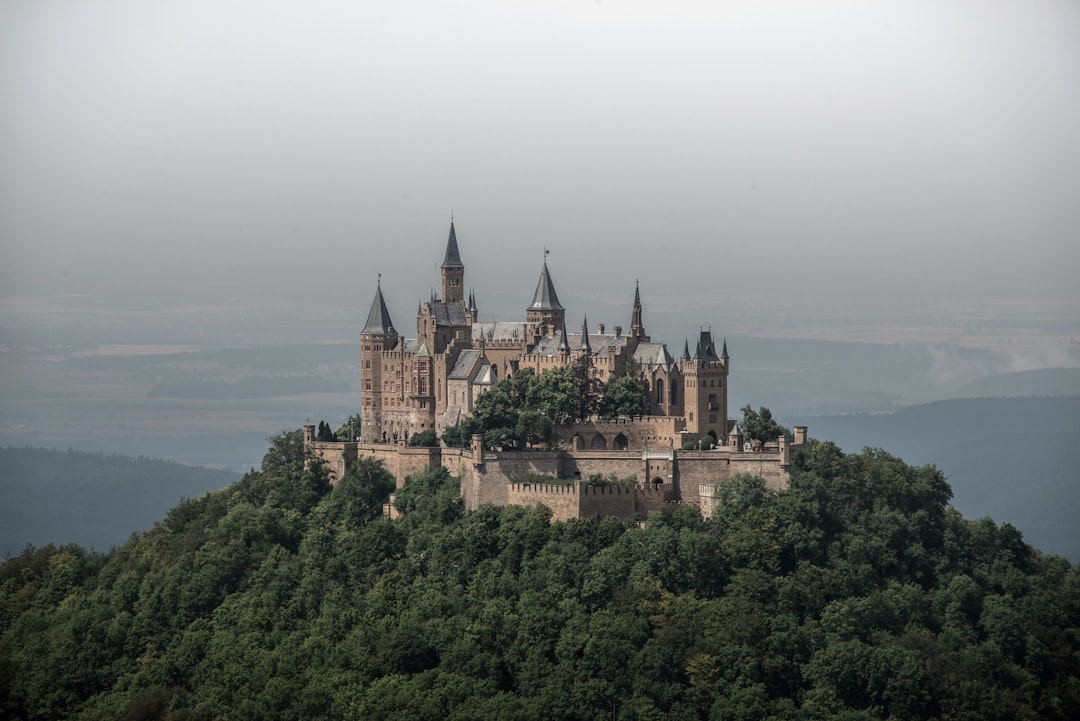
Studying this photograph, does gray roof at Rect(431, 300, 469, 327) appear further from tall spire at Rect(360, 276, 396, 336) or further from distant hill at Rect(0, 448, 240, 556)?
distant hill at Rect(0, 448, 240, 556)

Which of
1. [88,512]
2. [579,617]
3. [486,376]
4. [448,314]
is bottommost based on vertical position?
[88,512]

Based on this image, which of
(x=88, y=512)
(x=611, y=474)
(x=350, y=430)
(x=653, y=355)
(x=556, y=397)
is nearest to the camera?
(x=611, y=474)

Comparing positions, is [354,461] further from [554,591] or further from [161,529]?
[554,591]

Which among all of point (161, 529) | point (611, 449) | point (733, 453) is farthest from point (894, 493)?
point (161, 529)

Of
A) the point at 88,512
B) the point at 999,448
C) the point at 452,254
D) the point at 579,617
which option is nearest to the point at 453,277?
the point at 452,254

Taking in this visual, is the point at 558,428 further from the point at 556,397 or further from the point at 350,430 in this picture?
the point at 350,430

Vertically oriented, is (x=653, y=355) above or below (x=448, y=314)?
below

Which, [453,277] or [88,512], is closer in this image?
[453,277]
